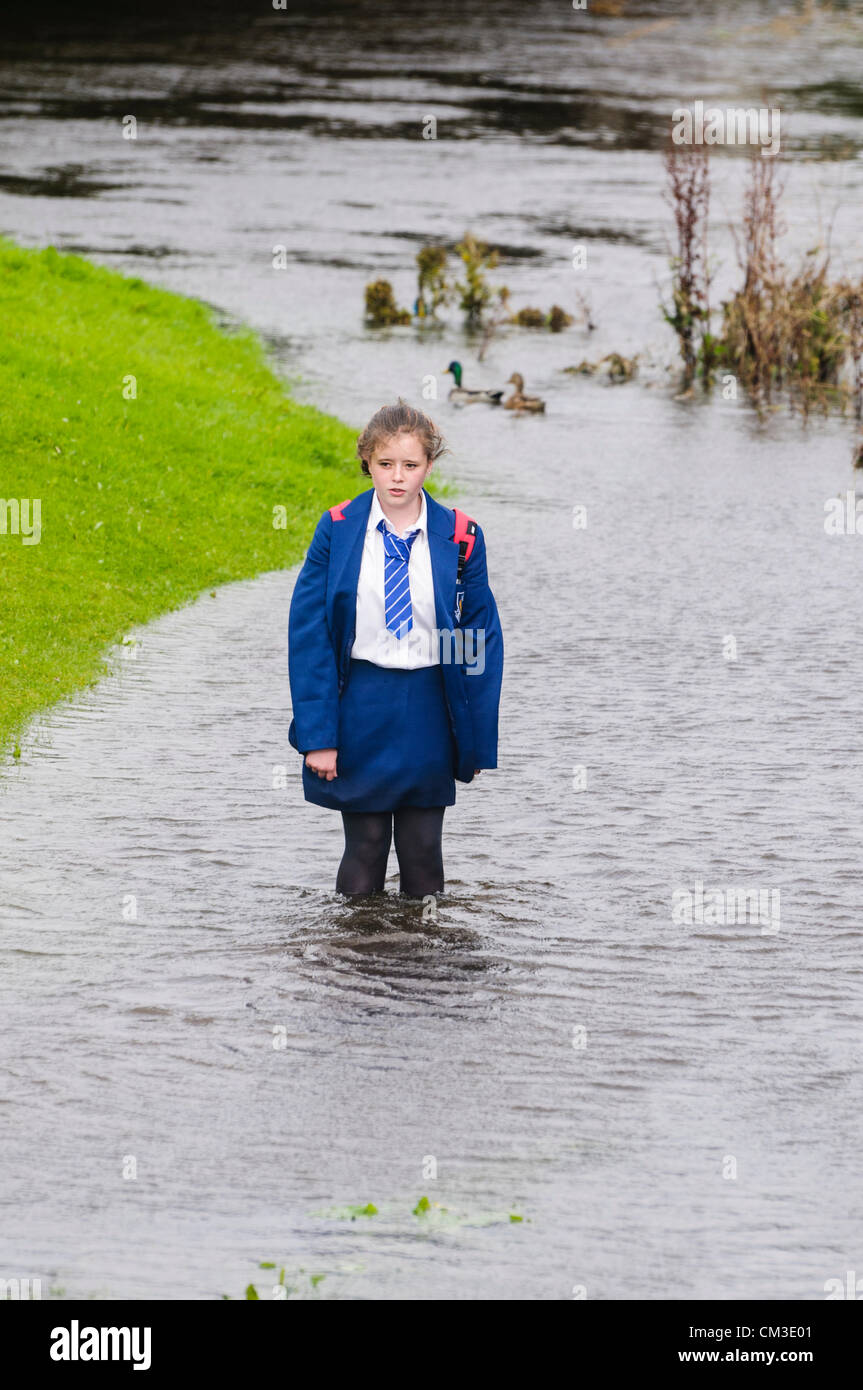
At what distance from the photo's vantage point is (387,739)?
259 inches

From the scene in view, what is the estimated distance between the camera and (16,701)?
382 inches

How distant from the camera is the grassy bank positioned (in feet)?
36.3

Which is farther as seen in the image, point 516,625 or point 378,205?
point 378,205

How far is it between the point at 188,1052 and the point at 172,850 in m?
2.00

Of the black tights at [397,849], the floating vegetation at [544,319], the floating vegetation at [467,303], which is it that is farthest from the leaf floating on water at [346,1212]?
the floating vegetation at [544,319]

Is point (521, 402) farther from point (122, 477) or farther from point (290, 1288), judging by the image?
point (290, 1288)

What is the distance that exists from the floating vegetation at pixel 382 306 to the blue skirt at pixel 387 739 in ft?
60.2

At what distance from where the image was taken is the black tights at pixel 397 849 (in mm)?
6844

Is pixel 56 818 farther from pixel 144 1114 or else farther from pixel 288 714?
pixel 144 1114

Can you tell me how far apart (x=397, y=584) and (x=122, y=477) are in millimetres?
7808

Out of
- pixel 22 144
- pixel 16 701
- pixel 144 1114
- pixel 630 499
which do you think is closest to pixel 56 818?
pixel 16 701
